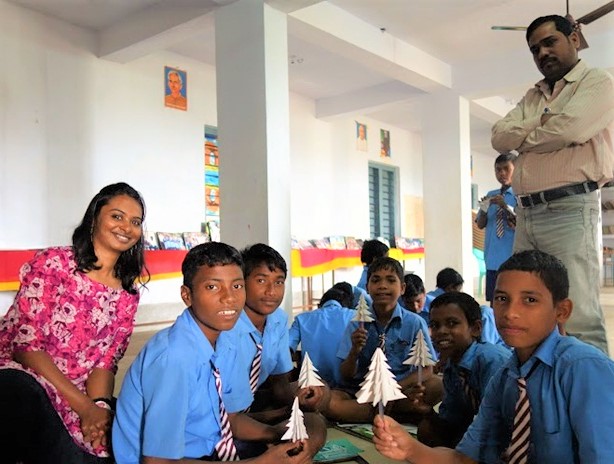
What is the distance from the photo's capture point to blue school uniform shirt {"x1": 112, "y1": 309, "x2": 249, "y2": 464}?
52.1 inches

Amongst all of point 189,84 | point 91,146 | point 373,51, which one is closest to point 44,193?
point 91,146

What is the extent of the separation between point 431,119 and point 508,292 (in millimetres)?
5964

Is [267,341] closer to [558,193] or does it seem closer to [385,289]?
[385,289]

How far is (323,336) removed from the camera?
117 inches

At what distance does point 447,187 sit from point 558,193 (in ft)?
15.5

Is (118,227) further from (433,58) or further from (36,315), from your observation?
(433,58)

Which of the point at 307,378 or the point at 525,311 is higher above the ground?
the point at 525,311

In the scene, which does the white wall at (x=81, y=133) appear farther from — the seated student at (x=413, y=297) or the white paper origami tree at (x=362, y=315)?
the white paper origami tree at (x=362, y=315)

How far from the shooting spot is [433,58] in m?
6.54

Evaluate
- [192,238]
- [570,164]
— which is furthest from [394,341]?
[192,238]

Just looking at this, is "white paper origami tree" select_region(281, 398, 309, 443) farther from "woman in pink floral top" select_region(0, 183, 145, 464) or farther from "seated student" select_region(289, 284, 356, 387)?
"seated student" select_region(289, 284, 356, 387)

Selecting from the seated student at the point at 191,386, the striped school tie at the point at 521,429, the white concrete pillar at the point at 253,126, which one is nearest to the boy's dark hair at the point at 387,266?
the seated student at the point at 191,386

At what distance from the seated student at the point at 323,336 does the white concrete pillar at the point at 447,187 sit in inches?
160

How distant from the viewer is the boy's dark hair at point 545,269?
53.9 inches
